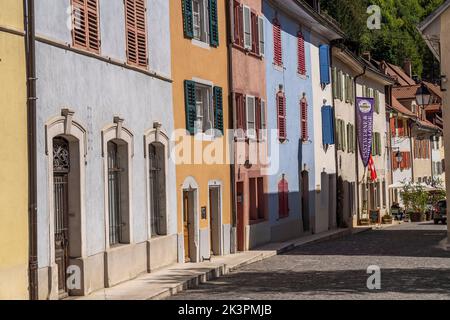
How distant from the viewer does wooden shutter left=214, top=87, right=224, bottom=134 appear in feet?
79.1

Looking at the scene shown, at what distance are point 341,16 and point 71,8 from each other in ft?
191

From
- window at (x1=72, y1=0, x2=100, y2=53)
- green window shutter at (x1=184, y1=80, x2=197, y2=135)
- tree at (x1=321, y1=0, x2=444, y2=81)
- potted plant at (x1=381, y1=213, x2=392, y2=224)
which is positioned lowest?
potted plant at (x1=381, y1=213, x2=392, y2=224)

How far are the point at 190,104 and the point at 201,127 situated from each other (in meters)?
1.07

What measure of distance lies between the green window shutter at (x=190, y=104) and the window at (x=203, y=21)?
116 cm

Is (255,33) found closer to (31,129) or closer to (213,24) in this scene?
(213,24)

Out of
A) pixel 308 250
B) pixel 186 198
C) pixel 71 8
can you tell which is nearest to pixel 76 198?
pixel 71 8

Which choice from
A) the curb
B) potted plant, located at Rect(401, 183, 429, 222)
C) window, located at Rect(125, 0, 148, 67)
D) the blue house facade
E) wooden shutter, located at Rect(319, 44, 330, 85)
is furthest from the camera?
potted plant, located at Rect(401, 183, 429, 222)

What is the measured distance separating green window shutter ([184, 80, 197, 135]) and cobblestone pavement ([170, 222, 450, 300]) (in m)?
3.59

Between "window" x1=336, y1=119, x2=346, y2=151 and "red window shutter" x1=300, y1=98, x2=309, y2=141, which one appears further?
"window" x1=336, y1=119, x2=346, y2=151

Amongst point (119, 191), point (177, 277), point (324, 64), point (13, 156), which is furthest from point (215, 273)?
point (324, 64)

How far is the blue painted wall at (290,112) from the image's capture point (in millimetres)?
29781

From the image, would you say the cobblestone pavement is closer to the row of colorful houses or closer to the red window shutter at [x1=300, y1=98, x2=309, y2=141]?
the row of colorful houses

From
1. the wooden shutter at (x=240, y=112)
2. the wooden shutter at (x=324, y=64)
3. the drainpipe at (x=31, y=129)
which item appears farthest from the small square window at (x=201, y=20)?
the wooden shutter at (x=324, y=64)

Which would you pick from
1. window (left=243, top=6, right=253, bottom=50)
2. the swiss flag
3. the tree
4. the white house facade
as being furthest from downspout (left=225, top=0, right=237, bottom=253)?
the tree
